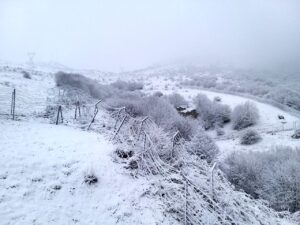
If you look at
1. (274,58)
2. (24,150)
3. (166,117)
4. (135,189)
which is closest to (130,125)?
(135,189)

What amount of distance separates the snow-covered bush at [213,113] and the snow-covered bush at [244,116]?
4.61 feet

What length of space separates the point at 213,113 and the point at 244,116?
4165 mm

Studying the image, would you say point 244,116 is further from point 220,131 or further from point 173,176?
point 173,176

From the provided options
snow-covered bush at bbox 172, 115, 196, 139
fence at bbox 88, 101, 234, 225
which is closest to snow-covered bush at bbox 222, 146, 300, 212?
snow-covered bush at bbox 172, 115, 196, 139

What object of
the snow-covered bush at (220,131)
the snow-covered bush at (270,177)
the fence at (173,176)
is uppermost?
the fence at (173,176)

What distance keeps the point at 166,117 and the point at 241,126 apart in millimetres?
13667

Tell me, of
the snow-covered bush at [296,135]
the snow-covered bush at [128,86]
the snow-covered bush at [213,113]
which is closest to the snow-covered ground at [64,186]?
the snow-covered bush at [296,135]

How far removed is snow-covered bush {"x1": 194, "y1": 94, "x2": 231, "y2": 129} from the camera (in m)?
36.8

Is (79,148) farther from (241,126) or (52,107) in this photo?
(241,126)

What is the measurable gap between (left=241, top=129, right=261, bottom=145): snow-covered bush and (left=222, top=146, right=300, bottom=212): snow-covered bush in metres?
7.29

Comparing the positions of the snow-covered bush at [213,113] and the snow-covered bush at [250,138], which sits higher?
the snow-covered bush at [213,113]

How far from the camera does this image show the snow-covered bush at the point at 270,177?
1413 centimetres

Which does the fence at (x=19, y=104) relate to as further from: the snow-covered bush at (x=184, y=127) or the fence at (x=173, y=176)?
the snow-covered bush at (x=184, y=127)

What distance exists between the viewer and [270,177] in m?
15.6
